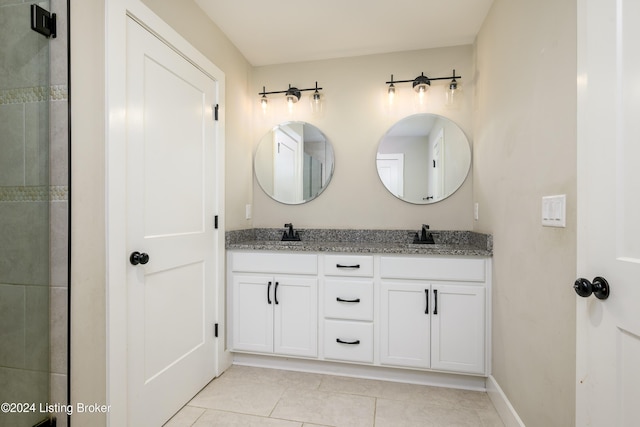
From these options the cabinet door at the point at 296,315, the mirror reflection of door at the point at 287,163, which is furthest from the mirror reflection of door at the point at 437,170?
the cabinet door at the point at 296,315

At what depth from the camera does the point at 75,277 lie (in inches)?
47.8

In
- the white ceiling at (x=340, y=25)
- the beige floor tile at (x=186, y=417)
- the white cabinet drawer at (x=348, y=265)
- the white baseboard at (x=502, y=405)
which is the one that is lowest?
the beige floor tile at (x=186, y=417)

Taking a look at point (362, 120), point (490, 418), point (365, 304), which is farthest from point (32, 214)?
point (490, 418)

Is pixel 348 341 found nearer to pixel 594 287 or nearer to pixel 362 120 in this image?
pixel 594 287

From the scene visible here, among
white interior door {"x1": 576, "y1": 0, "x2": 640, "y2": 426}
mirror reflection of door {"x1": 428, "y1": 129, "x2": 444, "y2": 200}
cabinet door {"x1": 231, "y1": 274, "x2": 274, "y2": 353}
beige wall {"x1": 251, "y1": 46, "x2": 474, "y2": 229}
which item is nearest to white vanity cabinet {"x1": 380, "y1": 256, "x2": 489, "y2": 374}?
beige wall {"x1": 251, "y1": 46, "x2": 474, "y2": 229}

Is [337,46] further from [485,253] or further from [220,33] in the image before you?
[485,253]

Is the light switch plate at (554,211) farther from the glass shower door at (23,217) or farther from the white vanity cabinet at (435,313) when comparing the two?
the glass shower door at (23,217)

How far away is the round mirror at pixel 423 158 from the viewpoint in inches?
98.8

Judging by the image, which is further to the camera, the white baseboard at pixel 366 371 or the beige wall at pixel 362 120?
the beige wall at pixel 362 120

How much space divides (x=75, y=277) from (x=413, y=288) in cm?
182

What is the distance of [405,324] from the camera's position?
207cm

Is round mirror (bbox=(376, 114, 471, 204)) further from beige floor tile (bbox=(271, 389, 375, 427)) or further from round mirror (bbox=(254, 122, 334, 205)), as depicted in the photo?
beige floor tile (bbox=(271, 389, 375, 427))

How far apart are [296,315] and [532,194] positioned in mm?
1625

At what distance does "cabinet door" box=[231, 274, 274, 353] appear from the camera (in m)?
2.25
